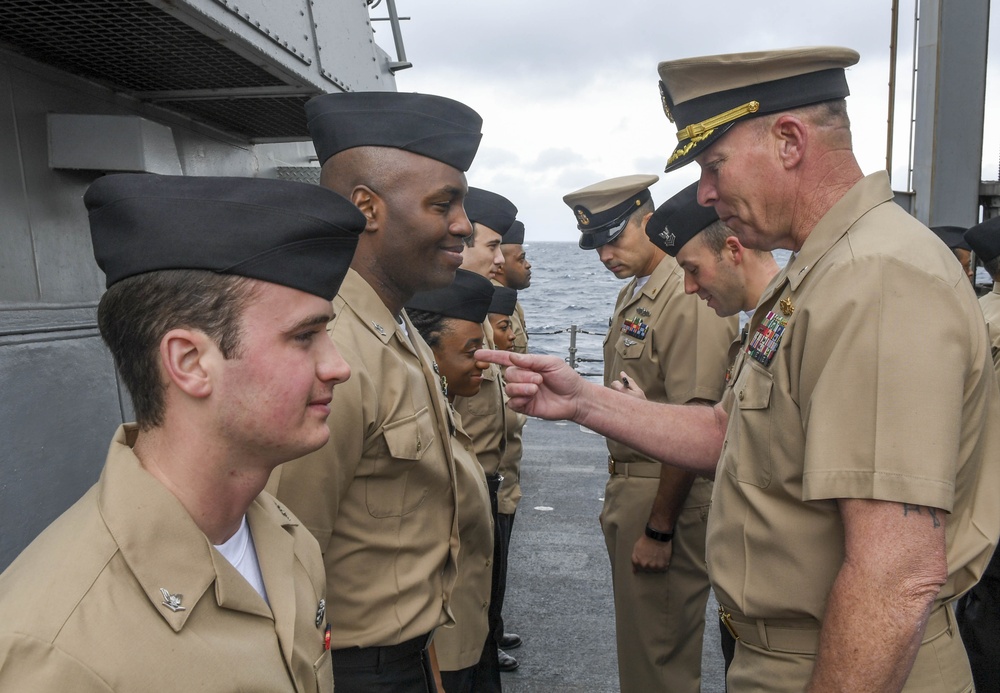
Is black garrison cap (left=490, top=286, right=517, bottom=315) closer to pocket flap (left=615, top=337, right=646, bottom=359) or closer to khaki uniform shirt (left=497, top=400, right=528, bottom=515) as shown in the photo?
khaki uniform shirt (left=497, top=400, right=528, bottom=515)

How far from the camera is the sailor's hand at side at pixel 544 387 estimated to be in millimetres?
2721

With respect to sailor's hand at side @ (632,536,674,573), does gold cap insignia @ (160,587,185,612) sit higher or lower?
higher

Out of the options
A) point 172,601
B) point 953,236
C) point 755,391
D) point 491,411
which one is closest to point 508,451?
point 491,411

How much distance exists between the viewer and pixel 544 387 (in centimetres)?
280

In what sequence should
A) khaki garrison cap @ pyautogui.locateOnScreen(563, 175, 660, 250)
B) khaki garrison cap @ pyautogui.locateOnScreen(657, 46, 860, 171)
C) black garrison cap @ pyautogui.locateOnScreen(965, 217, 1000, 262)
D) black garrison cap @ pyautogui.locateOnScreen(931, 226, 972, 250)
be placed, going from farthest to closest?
1. black garrison cap @ pyautogui.locateOnScreen(931, 226, 972, 250)
2. khaki garrison cap @ pyautogui.locateOnScreen(563, 175, 660, 250)
3. black garrison cap @ pyautogui.locateOnScreen(965, 217, 1000, 262)
4. khaki garrison cap @ pyautogui.locateOnScreen(657, 46, 860, 171)

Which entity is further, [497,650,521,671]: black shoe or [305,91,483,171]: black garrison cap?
[497,650,521,671]: black shoe

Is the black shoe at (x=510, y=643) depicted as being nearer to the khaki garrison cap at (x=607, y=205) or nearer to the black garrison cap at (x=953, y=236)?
the khaki garrison cap at (x=607, y=205)

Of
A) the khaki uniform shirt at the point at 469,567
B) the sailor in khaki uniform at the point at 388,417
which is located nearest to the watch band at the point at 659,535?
the khaki uniform shirt at the point at 469,567

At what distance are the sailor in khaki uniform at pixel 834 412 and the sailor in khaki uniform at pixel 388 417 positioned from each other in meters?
0.68

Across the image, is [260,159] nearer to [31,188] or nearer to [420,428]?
[31,188]

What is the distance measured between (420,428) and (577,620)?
3.45m

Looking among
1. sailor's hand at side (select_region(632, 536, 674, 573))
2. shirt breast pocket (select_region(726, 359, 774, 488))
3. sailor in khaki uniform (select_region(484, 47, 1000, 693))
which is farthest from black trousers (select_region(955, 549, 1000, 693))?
shirt breast pocket (select_region(726, 359, 774, 488))

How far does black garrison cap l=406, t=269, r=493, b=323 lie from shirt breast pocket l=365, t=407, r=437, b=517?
4.10 feet

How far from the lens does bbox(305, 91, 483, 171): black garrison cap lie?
238cm
